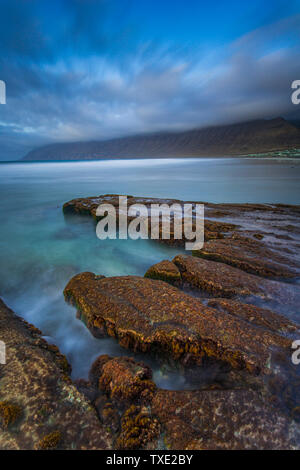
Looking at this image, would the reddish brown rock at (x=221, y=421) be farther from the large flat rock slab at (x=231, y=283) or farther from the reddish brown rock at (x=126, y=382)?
the large flat rock slab at (x=231, y=283)

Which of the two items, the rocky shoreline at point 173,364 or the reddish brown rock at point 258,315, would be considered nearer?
the rocky shoreline at point 173,364

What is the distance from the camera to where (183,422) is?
6.37 ft

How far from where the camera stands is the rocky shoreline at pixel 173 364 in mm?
1864

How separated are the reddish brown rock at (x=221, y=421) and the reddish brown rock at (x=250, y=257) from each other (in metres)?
2.77

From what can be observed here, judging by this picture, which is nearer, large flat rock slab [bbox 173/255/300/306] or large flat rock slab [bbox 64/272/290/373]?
large flat rock slab [bbox 64/272/290/373]

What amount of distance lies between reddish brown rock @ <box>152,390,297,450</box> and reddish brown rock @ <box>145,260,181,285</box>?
7.35 ft

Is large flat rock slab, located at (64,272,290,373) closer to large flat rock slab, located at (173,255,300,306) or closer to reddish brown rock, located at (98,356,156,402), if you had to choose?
reddish brown rock, located at (98,356,156,402)

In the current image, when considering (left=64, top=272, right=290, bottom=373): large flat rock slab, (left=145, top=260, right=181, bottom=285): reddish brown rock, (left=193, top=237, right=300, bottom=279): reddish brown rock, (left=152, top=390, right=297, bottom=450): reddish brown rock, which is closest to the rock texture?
(left=152, top=390, right=297, bottom=450): reddish brown rock

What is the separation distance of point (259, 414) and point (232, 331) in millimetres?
884

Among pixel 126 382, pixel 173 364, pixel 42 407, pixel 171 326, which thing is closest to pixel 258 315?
pixel 171 326

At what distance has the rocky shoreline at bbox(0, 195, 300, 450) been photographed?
1.86 m

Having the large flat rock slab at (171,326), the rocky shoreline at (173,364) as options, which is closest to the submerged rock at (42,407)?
the rocky shoreline at (173,364)

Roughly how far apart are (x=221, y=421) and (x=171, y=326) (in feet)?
3.66
